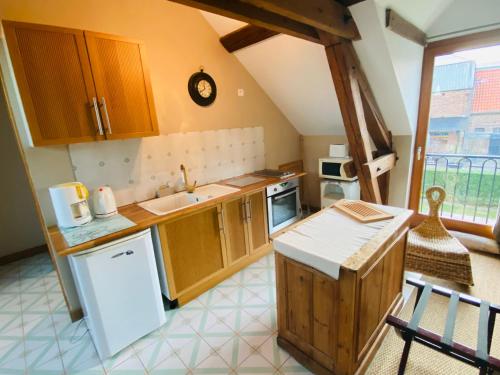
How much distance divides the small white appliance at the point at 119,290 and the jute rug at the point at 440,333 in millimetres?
1555

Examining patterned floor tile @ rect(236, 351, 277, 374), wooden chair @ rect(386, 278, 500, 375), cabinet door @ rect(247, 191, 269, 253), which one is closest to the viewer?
wooden chair @ rect(386, 278, 500, 375)

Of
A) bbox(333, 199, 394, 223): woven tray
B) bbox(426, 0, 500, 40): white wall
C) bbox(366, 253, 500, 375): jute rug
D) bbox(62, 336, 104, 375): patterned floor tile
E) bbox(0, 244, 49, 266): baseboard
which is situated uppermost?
bbox(426, 0, 500, 40): white wall

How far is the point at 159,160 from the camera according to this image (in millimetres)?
2500

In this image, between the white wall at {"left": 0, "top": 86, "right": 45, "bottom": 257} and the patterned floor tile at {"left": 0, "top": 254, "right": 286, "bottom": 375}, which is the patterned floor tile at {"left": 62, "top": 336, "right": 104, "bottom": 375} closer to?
the patterned floor tile at {"left": 0, "top": 254, "right": 286, "bottom": 375}

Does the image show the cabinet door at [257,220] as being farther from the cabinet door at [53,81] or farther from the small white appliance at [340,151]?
the cabinet door at [53,81]

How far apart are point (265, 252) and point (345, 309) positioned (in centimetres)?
175

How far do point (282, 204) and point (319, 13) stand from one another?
1.93 m

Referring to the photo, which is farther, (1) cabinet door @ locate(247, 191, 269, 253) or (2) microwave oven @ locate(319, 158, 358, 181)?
(2) microwave oven @ locate(319, 158, 358, 181)

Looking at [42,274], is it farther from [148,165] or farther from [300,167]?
[300,167]

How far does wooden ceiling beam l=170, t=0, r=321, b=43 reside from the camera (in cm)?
148

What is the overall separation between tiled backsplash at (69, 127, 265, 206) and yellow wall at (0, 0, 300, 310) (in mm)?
110

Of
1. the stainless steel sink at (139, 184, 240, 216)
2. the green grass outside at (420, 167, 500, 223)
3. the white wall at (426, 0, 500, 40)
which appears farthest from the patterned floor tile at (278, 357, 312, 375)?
the white wall at (426, 0, 500, 40)

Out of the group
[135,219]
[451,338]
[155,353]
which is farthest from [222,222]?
[451,338]

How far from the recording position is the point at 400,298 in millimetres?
1949
